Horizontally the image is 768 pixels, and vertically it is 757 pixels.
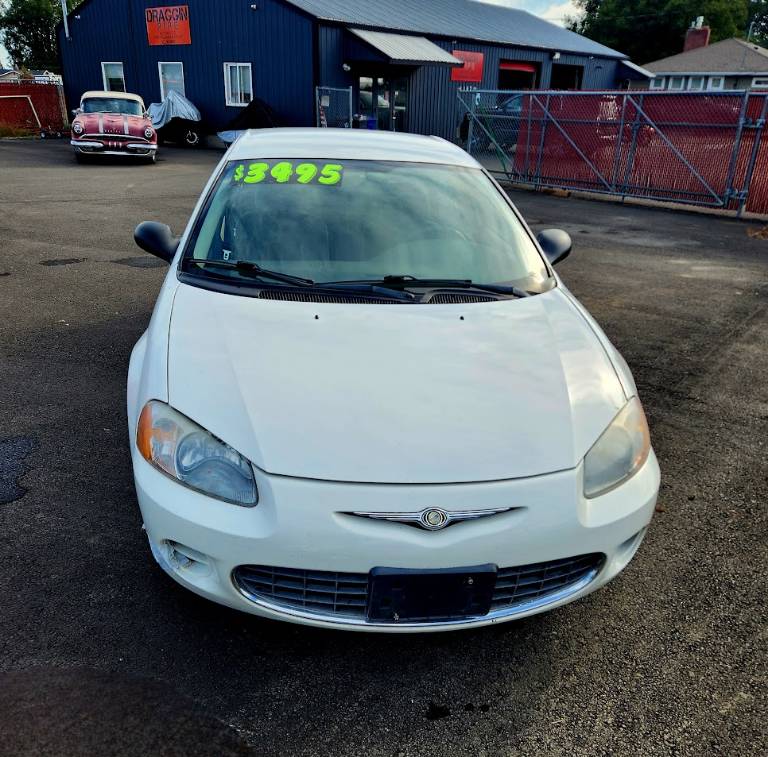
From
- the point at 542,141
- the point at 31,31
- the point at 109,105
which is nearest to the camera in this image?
the point at 542,141

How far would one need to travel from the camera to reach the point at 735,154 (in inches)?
460

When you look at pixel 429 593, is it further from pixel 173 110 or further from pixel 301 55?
pixel 173 110

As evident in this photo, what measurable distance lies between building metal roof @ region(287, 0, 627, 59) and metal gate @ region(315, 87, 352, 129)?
2.03m

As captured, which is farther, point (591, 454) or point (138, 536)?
point (138, 536)

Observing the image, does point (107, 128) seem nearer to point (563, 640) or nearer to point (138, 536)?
point (138, 536)

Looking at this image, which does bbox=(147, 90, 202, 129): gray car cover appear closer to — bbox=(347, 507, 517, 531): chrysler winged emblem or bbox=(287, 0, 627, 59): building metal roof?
bbox=(287, 0, 627, 59): building metal roof

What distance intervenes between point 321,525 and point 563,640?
3.52ft

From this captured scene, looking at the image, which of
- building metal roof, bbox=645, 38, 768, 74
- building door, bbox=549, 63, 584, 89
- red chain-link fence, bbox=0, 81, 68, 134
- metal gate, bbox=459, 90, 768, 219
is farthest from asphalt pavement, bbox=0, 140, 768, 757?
building metal roof, bbox=645, 38, 768, 74

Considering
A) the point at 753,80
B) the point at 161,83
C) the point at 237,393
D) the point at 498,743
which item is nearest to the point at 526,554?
the point at 498,743

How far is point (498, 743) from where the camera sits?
1.96 m

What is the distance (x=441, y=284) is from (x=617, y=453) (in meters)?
1.12

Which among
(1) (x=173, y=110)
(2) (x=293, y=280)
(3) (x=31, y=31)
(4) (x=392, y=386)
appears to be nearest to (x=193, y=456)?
(4) (x=392, y=386)

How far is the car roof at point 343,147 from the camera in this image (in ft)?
11.5

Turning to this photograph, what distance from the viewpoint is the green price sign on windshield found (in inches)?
132
